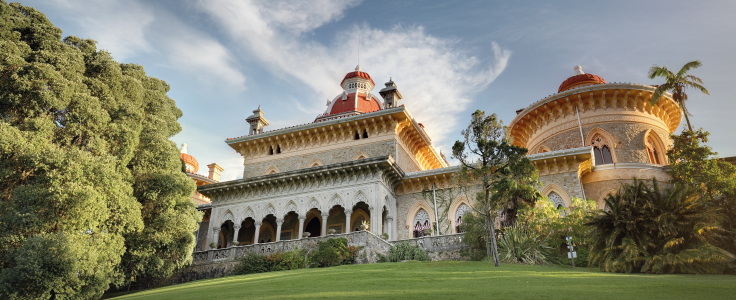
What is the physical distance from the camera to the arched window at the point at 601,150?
75.6 feet

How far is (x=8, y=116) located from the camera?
15.6 m

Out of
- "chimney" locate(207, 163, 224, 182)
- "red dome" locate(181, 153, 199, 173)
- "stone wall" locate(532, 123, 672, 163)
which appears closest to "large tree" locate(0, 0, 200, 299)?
"stone wall" locate(532, 123, 672, 163)

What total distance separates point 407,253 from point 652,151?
1476 centimetres

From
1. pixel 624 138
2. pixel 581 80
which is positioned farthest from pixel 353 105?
pixel 624 138

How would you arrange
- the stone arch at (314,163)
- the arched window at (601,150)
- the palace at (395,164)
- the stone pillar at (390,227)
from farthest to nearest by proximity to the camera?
the stone arch at (314,163), the arched window at (601,150), the stone pillar at (390,227), the palace at (395,164)

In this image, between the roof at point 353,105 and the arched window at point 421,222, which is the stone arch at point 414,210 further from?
the roof at point 353,105

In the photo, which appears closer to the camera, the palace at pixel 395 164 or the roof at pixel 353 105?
the palace at pixel 395 164

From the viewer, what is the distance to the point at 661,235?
11820 millimetres

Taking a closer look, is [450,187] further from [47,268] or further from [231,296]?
[47,268]

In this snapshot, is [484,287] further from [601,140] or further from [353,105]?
[353,105]

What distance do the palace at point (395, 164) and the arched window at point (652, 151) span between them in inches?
2.5

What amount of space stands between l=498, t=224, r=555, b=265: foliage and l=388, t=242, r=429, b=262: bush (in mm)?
3110

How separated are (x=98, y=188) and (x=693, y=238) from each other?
17.1m

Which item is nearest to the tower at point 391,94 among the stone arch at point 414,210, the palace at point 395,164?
the palace at point 395,164
